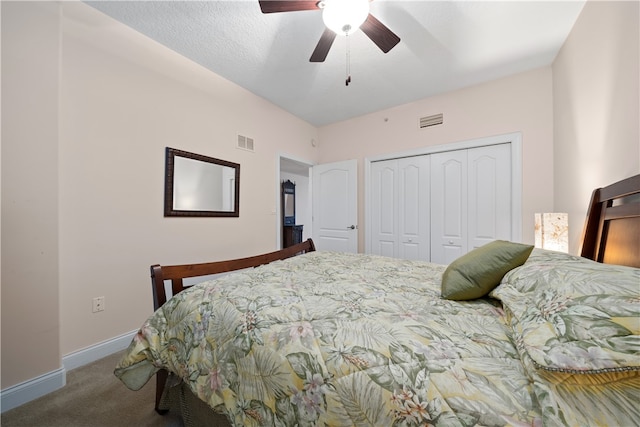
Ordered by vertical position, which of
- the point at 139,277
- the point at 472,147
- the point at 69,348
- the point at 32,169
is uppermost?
the point at 472,147

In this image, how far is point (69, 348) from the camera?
1.76 m

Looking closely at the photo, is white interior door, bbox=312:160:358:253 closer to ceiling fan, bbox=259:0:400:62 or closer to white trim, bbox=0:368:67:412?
ceiling fan, bbox=259:0:400:62

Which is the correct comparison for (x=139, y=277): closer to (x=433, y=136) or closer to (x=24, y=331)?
(x=24, y=331)

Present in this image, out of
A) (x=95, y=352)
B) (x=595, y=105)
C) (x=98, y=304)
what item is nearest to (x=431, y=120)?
(x=595, y=105)

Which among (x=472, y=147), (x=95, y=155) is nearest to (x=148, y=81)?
(x=95, y=155)

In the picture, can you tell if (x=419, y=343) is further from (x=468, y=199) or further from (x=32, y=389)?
(x=468, y=199)

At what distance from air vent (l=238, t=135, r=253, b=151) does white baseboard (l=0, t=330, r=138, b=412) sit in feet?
7.31

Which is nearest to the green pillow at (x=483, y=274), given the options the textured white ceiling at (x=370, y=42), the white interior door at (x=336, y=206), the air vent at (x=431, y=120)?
the textured white ceiling at (x=370, y=42)

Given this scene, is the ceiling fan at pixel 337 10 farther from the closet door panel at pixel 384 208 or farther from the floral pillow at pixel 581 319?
the closet door panel at pixel 384 208

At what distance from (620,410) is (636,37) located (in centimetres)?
182

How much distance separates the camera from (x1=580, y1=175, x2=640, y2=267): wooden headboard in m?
1.09

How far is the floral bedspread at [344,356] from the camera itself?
0.55 m

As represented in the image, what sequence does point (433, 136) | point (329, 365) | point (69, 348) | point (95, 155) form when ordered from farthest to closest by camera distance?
point (433, 136) → point (95, 155) → point (69, 348) → point (329, 365)

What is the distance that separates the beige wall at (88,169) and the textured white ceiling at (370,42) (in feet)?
1.12
